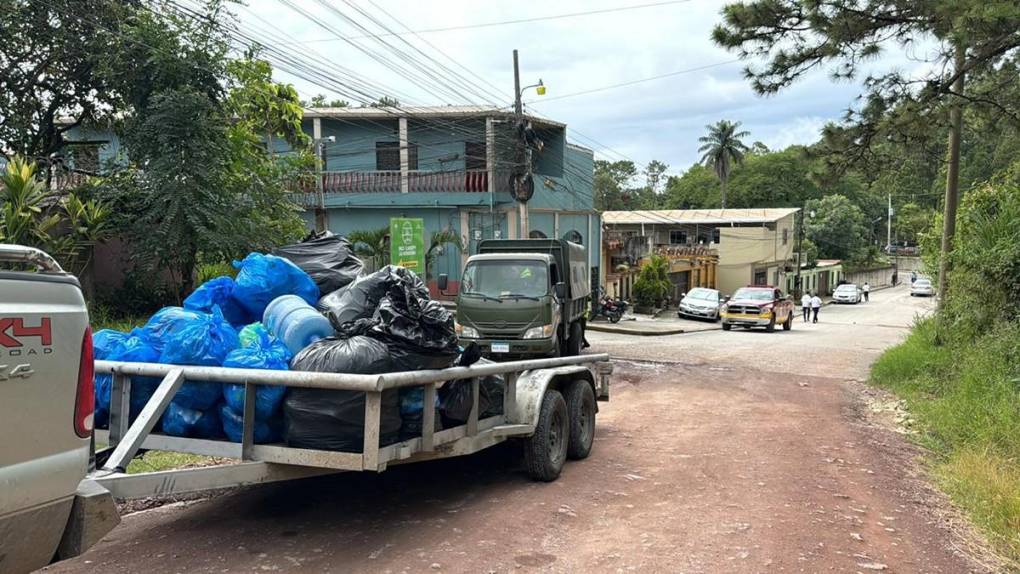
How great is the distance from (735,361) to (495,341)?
279 inches

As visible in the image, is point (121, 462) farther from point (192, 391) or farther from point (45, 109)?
point (45, 109)

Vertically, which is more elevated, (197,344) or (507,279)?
(507,279)

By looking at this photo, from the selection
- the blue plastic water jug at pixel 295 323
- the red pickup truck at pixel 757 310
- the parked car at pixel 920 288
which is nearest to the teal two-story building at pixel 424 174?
the red pickup truck at pixel 757 310

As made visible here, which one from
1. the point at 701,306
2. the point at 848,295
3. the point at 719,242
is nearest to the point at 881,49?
the point at 701,306

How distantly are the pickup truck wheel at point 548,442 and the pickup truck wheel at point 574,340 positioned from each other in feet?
25.6

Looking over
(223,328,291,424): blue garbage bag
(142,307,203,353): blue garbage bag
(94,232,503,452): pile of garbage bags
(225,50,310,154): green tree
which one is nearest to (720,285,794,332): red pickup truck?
(225,50,310,154): green tree

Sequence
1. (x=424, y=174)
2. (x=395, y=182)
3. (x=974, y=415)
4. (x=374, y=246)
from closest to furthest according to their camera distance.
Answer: (x=974, y=415), (x=374, y=246), (x=424, y=174), (x=395, y=182)

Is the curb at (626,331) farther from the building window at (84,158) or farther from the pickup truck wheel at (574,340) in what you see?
the building window at (84,158)

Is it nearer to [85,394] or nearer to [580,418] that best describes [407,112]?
[580,418]

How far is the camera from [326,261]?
6449 millimetres

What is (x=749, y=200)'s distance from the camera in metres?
71.8

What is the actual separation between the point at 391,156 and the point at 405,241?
15.0m

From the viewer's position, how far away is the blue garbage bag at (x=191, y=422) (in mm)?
4512

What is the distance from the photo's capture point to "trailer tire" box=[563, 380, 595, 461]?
6996 mm
